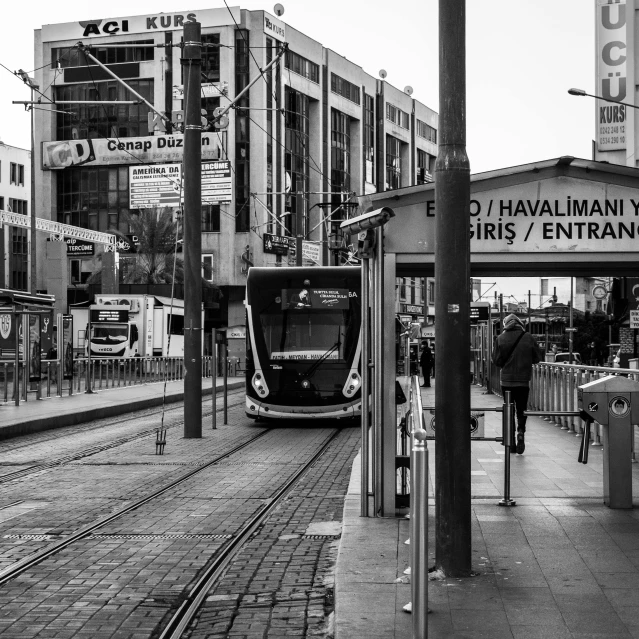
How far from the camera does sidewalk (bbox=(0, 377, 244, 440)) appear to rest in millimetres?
20719

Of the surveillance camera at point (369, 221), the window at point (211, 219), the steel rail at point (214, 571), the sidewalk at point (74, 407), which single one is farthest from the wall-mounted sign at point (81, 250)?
the surveillance camera at point (369, 221)

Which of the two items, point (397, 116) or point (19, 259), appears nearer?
point (19, 259)

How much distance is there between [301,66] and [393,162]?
836 inches

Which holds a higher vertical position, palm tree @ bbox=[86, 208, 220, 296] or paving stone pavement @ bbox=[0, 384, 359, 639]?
palm tree @ bbox=[86, 208, 220, 296]

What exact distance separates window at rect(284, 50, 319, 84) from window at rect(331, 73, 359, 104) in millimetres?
3206

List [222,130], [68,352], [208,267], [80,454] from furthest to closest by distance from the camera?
[208,267]
[222,130]
[68,352]
[80,454]

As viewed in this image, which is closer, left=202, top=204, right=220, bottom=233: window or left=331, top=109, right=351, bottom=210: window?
left=202, top=204, right=220, bottom=233: window

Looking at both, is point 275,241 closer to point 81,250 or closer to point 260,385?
point 81,250

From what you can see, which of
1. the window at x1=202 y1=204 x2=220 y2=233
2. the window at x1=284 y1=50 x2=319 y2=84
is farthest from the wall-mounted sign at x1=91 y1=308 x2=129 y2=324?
the window at x1=284 y1=50 x2=319 y2=84

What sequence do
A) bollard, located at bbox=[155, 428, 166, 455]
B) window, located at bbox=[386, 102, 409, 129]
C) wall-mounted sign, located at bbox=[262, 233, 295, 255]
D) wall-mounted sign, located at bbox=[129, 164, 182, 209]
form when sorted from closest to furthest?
bollard, located at bbox=[155, 428, 166, 455] → wall-mounted sign, located at bbox=[129, 164, 182, 209] → wall-mounted sign, located at bbox=[262, 233, 295, 255] → window, located at bbox=[386, 102, 409, 129]

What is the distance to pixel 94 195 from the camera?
3216 inches

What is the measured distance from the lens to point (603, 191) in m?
9.95

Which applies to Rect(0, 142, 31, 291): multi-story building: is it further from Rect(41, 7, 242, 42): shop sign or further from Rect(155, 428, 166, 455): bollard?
Rect(155, 428, 166, 455): bollard

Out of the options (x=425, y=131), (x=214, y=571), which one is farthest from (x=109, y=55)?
(x=214, y=571)
